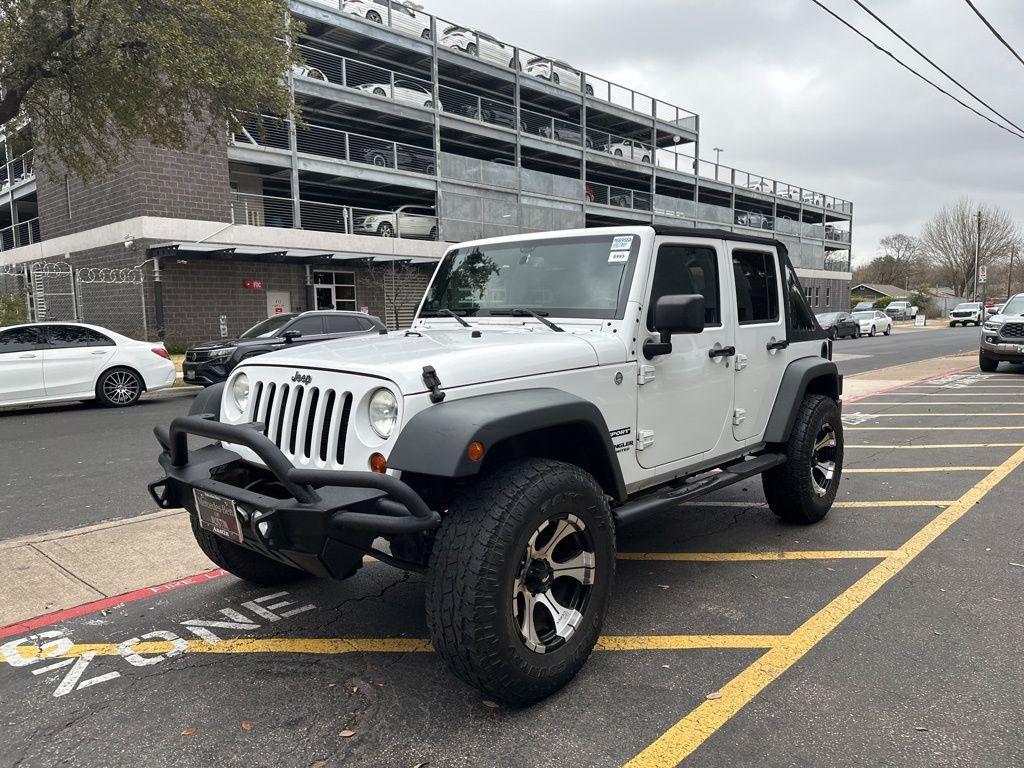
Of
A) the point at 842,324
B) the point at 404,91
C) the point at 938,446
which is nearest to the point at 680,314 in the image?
the point at 938,446

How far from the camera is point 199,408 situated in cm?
371

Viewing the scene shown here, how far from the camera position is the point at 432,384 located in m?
2.80

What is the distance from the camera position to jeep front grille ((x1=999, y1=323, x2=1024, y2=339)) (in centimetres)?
1459

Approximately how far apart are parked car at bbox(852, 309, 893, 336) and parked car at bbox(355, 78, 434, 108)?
76.8 feet

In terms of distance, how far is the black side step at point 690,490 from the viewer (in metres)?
3.47

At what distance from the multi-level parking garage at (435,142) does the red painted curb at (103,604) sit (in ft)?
65.0

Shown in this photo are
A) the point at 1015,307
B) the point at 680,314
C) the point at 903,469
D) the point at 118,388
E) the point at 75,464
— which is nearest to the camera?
the point at 680,314

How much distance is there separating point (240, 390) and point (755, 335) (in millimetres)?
3039

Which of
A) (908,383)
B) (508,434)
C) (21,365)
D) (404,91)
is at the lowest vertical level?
(908,383)

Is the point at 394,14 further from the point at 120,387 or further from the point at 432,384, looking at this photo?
the point at 432,384

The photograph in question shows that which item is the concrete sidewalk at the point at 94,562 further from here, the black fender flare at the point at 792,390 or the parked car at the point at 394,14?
the parked car at the point at 394,14

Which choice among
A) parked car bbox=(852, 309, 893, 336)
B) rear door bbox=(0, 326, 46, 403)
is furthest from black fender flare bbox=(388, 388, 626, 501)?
parked car bbox=(852, 309, 893, 336)

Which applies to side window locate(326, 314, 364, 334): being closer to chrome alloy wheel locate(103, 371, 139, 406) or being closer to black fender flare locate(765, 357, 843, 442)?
chrome alloy wheel locate(103, 371, 139, 406)

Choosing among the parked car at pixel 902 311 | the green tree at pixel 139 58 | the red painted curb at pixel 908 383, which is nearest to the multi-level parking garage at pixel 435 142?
the green tree at pixel 139 58
